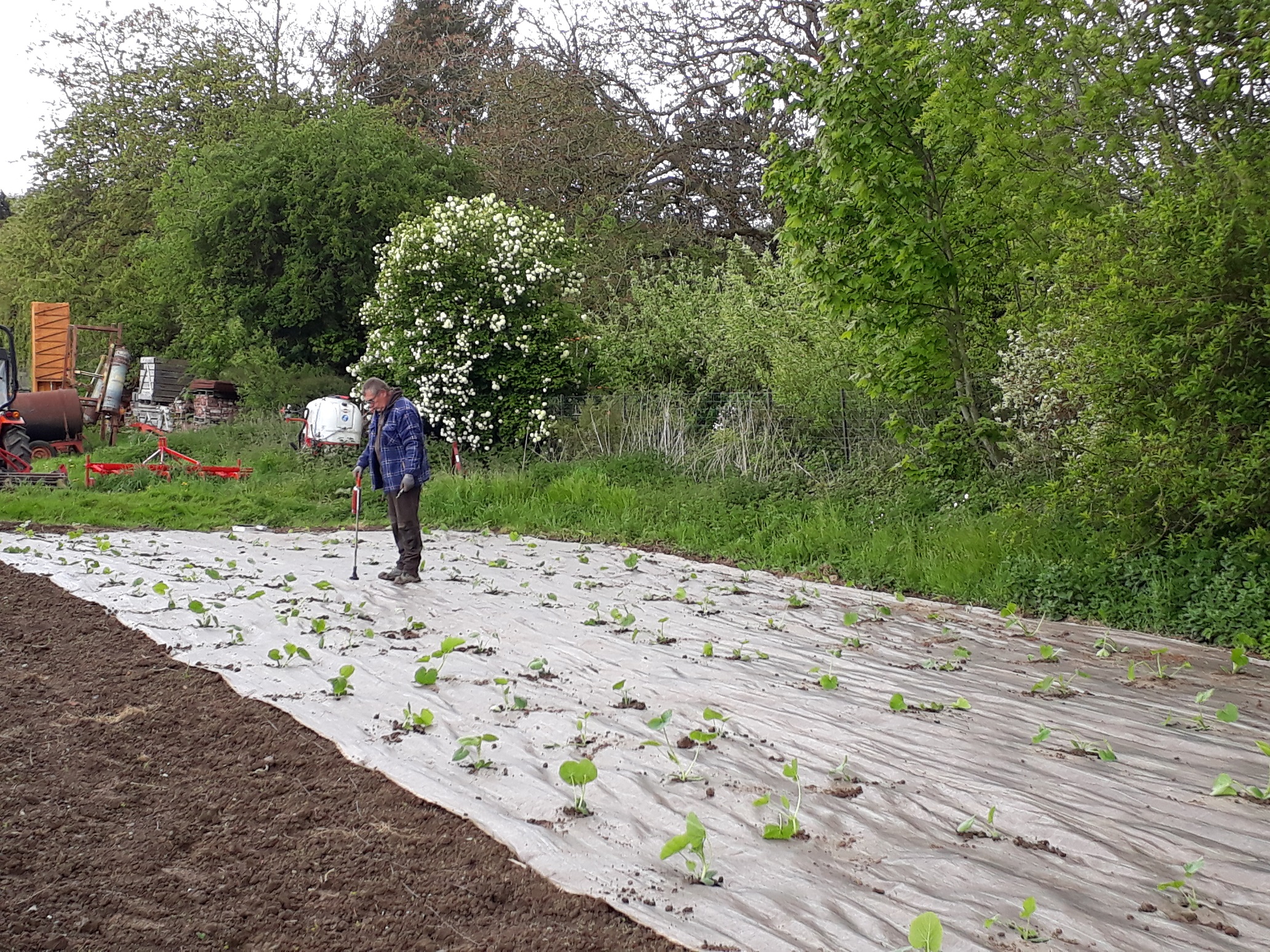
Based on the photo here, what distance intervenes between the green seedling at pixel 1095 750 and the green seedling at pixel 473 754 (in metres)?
2.40

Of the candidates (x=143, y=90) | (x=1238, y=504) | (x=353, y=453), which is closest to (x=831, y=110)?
(x=1238, y=504)

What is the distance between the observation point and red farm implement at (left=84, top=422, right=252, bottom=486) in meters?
14.2

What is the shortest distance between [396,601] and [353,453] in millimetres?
9223

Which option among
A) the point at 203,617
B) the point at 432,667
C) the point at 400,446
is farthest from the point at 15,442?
the point at 432,667

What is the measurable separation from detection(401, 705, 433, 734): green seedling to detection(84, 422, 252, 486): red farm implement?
11446mm

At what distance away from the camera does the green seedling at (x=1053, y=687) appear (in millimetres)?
4867

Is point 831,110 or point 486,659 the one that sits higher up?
point 831,110

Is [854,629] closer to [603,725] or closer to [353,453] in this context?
[603,725]

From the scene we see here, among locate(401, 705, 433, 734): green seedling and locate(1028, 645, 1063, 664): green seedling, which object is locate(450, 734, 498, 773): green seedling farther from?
locate(1028, 645, 1063, 664): green seedling

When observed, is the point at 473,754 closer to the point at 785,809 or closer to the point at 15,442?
the point at 785,809

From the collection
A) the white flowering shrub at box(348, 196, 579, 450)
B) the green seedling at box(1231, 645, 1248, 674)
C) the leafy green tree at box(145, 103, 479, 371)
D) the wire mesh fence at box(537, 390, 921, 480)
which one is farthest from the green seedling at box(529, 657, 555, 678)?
the leafy green tree at box(145, 103, 479, 371)

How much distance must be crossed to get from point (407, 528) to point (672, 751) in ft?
15.5

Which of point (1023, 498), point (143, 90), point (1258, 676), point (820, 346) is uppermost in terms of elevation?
point (143, 90)

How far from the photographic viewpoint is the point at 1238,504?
6.02 metres
